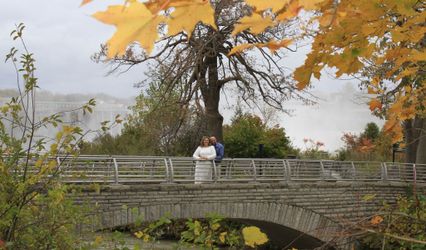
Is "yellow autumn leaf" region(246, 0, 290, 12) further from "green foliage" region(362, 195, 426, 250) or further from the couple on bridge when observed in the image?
the couple on bridge

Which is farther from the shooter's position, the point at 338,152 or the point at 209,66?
the point at 338,152

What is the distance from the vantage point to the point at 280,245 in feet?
56.4

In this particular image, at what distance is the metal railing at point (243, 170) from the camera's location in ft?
39.0

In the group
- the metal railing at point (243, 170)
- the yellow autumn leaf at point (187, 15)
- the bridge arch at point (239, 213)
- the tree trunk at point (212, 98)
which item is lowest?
the bridge arch at point (239, 213)

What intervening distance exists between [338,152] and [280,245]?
14254 millimetres

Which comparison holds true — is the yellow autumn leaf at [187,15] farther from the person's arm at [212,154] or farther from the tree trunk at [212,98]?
the tree trunk at [212,98]

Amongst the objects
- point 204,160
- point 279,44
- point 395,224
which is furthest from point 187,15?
point 204,160

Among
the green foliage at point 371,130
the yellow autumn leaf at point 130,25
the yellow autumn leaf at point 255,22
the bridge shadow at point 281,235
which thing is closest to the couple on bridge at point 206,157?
the bridge shadow at point 281,235

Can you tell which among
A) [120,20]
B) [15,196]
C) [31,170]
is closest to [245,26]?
[120,20]

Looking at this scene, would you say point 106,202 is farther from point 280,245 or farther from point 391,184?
point 391,184

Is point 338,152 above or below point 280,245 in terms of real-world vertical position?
above

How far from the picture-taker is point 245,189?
13688 millimetres

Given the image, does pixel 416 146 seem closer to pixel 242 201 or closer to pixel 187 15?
pixel 242 201

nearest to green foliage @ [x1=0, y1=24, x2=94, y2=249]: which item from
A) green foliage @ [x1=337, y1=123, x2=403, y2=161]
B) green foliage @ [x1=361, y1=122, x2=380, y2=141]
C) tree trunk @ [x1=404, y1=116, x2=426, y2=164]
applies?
tree trunk @ [x1=404, y1=116, x2=426, y2=164]
